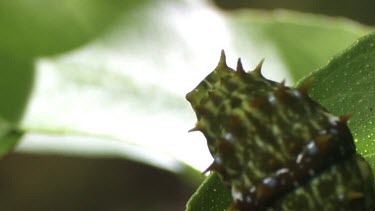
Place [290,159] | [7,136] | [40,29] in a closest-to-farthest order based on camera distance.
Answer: [290,159]
[7,136]
[40,29]

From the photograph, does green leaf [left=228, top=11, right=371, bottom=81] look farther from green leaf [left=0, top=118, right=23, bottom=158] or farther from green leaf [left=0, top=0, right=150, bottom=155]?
green leaf [left=0, top=118, right=23, bottom=158]

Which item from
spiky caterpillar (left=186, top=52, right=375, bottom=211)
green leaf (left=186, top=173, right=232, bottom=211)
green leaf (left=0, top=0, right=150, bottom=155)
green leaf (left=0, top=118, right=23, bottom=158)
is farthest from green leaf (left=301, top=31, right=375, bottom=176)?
green leaf (left=0, top=0, right=150, bottom=155)

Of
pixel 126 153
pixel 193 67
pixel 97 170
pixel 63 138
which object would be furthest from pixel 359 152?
pixel 97 170

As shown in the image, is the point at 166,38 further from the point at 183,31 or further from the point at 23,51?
the point at 23,51

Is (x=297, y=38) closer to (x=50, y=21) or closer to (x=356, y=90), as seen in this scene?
(x=50, y=21)

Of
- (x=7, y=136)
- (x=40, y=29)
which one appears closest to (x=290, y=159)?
(x=7, y=136)

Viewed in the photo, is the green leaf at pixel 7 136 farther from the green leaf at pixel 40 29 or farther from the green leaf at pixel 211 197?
the green leaf at pixel 211 197
